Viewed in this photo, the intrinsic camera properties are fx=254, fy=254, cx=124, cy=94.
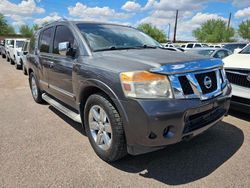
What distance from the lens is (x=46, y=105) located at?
630 centimetres

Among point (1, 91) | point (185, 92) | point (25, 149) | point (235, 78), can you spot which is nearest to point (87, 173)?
point (25, 149)

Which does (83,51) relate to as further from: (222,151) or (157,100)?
(222,151)

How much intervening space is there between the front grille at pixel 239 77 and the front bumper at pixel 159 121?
6.48ft

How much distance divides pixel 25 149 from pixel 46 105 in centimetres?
266

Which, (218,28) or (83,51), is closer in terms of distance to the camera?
(83,51)

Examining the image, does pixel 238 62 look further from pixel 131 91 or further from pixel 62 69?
pixel 62 69

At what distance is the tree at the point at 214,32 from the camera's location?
60.0 meters

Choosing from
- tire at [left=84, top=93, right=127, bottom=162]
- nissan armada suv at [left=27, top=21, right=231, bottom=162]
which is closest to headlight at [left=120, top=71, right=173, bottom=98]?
A: nissan armada suv at [left=27, top=21, right=231, bottom=162]

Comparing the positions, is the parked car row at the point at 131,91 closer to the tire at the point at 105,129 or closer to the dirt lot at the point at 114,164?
the tire at the point at 105,129

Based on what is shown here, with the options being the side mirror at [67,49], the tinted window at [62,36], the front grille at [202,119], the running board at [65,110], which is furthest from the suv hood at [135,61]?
the running board at [65,110]

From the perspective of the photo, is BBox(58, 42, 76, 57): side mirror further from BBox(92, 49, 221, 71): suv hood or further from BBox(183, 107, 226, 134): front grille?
BBox(183, 107, 226, 134): front grille

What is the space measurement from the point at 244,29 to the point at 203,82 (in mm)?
63892

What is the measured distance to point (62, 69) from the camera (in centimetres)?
419

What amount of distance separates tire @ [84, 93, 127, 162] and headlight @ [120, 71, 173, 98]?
0.41m
